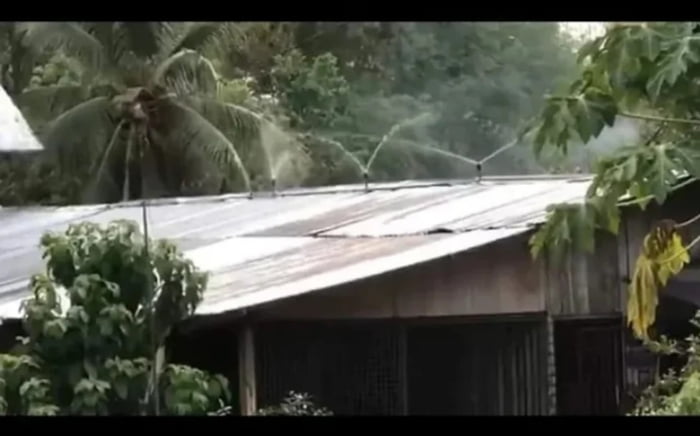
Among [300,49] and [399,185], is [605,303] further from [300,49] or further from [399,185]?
[300,49]

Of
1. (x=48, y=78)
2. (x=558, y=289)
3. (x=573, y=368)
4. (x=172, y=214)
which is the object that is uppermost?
(x=48, y=78)

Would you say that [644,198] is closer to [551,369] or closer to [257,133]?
[551,369]

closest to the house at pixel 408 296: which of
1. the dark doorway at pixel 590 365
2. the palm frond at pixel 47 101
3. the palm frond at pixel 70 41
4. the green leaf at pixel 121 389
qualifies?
the dark doorway at pixel 590 365

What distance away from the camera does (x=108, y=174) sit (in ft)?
8.23

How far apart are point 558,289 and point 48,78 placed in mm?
1286

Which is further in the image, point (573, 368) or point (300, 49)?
point (573, 368)

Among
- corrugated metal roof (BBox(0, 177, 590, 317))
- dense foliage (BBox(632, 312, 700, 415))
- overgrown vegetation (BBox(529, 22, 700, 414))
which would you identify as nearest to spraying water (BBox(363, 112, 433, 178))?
corrugated metal roof (BBox(0, 177, 590, 317))

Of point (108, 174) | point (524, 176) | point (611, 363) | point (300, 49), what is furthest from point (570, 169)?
point (108, 174)

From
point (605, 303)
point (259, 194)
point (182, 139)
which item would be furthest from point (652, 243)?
point (182, 139)

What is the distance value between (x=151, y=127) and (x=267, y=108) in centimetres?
27

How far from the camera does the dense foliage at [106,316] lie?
251 cm

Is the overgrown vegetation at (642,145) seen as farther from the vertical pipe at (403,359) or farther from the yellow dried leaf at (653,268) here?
the vertical pipe at (403,359)

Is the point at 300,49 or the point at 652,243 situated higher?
the point at 300,49

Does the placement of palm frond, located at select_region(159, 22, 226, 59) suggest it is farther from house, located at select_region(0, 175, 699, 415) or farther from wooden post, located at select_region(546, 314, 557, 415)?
wooden post, located at select_region(546, 314, 557, 415)
